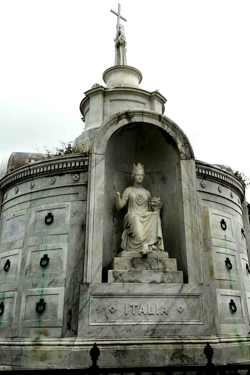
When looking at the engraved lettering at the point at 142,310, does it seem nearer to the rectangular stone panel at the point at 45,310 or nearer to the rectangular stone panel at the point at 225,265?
the rectangular stone panel at the point at 45,310

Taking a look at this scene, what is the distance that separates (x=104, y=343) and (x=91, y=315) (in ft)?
2.26

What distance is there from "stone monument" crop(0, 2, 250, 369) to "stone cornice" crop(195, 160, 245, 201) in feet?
0.12

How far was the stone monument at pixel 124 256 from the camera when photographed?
810cm

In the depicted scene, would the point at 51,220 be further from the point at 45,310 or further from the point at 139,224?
the point at 139,224

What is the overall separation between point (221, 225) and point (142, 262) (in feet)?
11.2

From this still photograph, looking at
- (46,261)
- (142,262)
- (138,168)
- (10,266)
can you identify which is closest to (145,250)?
(142,262)

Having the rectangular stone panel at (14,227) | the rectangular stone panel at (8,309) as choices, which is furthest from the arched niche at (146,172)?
the rectangular stone panel at (8,309)

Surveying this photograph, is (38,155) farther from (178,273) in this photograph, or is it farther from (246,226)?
(246,226)

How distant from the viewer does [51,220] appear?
10.1 meters

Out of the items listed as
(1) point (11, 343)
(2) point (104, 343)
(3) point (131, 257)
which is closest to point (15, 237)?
(1) point (11, 343)

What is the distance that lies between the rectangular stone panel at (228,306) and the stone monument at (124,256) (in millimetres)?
29

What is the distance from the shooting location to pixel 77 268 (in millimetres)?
9273

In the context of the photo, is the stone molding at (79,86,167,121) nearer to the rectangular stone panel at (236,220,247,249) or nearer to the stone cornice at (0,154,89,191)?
the stone cornice at (0,154,89,191)

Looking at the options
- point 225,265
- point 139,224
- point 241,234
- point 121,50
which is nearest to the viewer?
point 139,224
